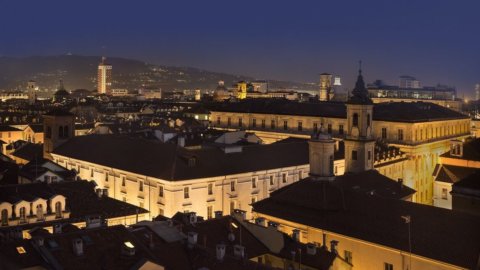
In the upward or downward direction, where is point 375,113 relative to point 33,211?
upward

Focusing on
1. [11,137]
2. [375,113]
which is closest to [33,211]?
[375,113]

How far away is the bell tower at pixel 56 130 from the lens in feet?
241

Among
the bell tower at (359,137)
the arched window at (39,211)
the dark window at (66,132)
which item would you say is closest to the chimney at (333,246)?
the arched window at (39,211)

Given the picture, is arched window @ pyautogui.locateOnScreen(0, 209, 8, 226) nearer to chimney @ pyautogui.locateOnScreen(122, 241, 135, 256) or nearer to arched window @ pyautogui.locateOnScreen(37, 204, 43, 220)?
arched window @ pyautogui.locateOnScreen(37, 204, 43, 220)

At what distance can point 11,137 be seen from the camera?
106438 mm

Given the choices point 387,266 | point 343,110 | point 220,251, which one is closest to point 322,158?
point 387,266

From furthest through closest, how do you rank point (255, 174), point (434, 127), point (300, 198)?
point (434, 127) → point (255, 174) → point (300, 198)

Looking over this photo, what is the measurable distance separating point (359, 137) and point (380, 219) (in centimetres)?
2556

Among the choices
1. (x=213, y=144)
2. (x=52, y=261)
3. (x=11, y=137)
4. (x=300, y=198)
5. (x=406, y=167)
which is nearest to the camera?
(x=52, y=261)

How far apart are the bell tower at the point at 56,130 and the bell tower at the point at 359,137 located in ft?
115

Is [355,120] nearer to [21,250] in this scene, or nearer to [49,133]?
[49,133]

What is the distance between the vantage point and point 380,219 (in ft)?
116

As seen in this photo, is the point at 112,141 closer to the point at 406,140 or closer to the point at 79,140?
the point at 79,140

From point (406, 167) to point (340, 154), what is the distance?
38.9 feet
